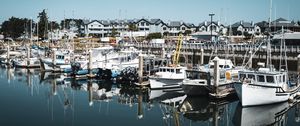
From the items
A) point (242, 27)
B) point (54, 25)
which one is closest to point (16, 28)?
point (54, 25)

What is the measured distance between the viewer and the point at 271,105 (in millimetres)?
33688

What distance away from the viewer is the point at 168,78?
41.0 metres

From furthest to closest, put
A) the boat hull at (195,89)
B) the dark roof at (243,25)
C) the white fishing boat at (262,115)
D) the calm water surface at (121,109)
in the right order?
the dark roof at (243,25), the boat hull at (195,89), the calm water surface at (121,109), the white fishing boat at (262,115)

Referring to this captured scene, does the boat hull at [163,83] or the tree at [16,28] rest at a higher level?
the tree at [16,28]

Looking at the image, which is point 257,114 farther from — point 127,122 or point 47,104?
point 47,104

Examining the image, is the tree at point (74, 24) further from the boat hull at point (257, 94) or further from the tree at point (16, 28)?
the boat hull at point (257, 94)

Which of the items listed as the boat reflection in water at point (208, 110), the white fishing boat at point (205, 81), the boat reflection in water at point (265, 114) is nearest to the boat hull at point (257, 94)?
the boat reflection in water at point (265, 114)

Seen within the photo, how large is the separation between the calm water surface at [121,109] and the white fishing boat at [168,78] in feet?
2.87

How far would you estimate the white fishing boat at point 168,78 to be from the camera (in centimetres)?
4109

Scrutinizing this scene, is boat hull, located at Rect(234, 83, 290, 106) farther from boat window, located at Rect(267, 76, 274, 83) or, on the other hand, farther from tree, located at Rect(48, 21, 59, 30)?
tree, located at Rect(48, 21, 59, 30)

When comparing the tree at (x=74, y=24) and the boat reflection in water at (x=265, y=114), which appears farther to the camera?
the tree at (x=74, y=24)

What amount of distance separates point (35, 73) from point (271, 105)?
3932 cm

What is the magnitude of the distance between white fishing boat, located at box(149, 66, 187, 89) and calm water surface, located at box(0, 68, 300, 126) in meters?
0.88

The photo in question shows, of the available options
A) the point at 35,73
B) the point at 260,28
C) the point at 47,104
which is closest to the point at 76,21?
the point at 260,28
